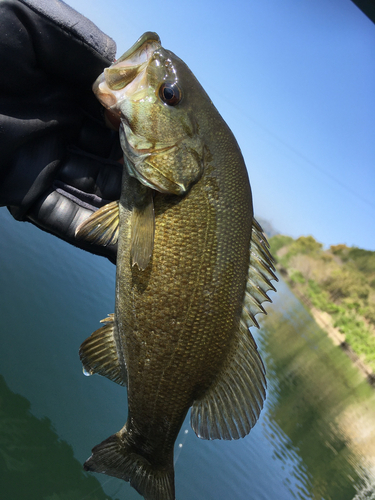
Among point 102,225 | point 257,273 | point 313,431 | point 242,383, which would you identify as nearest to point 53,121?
point 102,225

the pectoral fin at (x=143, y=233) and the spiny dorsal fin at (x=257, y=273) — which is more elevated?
the spiny dorsal fin at (x=257, y=273)

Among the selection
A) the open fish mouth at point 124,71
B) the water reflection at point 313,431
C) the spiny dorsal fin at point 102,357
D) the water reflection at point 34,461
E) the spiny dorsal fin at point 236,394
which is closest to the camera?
the open fish mouth at point 124,71

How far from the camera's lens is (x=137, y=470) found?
2.18 meters

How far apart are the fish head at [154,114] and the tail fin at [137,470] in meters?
1.65

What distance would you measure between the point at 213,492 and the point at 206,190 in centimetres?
558

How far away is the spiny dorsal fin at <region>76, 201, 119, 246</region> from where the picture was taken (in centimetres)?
208

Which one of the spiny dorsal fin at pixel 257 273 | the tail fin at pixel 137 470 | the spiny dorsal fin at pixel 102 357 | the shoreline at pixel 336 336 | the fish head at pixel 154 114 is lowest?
the shoreline at pixel 336 336

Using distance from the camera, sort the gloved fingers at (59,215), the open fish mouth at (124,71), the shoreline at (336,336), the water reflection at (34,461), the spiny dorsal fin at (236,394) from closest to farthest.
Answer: the open fish mouth at (124,71)
the spiny dorsal fin at (236,394)
the gloved fingers at (59,215)
the water reflection at (34,461)
the shoreline at (336,336)

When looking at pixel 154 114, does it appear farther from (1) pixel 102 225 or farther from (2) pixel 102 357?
(2) pixel 102 357

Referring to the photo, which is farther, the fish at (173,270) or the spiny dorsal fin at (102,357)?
the spiny dorsal fin at (102,357)

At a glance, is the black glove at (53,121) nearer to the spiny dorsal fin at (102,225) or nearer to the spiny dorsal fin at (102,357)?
the spiny dorsal fin at (102,225)

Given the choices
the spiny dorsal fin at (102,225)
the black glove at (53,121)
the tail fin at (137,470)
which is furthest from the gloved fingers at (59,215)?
the tail fin at (137,470)

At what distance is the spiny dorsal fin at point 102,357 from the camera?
2178 mm

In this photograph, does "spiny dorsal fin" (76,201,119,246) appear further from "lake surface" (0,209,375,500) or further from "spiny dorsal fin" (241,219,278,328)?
"lake surface" (0,209,375,500)
